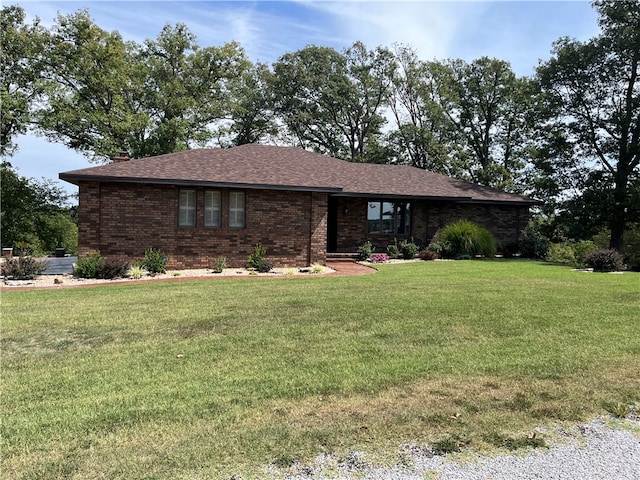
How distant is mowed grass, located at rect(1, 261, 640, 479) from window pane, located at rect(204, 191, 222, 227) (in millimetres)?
6458

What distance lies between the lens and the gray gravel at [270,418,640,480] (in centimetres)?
262

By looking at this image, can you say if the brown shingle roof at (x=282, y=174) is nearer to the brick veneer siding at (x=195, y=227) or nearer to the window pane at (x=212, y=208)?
the brick veneer siding at (x=195, y=227)

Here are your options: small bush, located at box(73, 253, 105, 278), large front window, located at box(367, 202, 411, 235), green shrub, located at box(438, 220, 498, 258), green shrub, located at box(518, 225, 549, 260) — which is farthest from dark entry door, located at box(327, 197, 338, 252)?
small bush, located at box(73, 253, 105, 278)

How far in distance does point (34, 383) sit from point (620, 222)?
24.2 metres

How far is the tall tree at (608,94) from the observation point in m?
21.0

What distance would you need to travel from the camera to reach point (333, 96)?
115ft

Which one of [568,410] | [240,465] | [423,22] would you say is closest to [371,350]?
[568,410]

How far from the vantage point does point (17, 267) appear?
37.7 ft

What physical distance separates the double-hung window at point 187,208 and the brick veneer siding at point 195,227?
0.45ft

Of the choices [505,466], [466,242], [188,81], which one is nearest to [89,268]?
[505,466]

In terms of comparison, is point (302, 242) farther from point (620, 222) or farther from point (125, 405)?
point (620, 222)

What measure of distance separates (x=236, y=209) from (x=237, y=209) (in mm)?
33

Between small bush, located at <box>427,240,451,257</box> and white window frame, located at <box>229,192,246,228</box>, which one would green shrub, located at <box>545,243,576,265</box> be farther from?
white window frame, located at <box>229,192,246,228</box>

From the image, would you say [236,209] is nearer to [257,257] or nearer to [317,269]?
[257,257]
